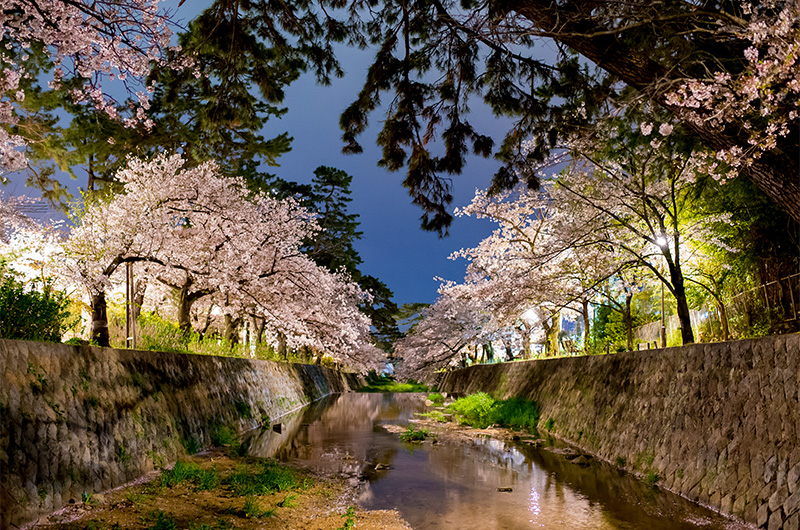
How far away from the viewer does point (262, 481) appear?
25.2ft

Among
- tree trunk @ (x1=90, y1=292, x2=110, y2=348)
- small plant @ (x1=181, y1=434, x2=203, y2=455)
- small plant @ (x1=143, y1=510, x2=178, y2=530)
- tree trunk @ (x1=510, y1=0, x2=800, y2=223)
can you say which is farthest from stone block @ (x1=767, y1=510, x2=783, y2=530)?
tree trunk @ (x1=90, y1=292, x2=110, y2=348)

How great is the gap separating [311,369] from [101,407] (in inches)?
1063

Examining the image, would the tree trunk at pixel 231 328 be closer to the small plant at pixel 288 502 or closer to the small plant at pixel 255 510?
the small plant at pixel 288 502

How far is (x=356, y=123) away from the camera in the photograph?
8.84 meters

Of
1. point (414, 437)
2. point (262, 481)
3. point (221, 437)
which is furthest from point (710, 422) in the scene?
point (221, 437)

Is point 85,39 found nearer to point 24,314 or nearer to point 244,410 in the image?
point 24,314

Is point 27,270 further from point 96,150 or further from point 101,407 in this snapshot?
point 101,407

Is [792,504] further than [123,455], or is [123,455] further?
[123,455]

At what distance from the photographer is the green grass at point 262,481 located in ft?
24.0

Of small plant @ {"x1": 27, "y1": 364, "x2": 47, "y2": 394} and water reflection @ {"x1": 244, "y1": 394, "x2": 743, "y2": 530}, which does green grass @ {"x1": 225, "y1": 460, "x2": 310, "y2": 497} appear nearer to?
water reflection @ {"x1": 244, "y1": 394, "x2": 743, "y2": 530}

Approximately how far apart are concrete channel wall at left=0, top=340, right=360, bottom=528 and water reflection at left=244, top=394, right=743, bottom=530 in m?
2.48

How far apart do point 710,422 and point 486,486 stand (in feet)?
12.5

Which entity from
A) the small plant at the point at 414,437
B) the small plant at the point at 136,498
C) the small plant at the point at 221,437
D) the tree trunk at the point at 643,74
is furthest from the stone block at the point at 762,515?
the small plant at the point at 221,437

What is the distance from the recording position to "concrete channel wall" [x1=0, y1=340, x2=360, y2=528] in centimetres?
527
